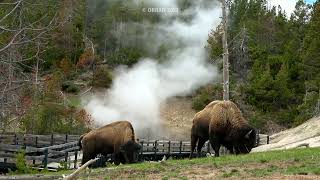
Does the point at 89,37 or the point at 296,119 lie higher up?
the point at 89,37

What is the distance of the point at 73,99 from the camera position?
49062 millimetres

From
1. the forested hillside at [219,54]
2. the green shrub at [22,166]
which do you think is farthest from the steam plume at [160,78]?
the green shrub at [22,166]

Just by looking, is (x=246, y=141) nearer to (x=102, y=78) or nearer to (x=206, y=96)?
(x=206, y=96)

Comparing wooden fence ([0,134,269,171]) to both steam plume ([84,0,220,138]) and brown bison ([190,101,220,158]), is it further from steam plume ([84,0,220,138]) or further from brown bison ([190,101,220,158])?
steam plume ([84,0,220,138])

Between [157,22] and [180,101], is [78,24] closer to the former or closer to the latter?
[157,22]

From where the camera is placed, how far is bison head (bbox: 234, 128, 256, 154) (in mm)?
15273

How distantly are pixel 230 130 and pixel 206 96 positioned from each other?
32.6 meters

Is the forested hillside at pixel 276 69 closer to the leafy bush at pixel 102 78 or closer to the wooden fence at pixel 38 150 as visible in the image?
the leafy bush at pixel 102 78

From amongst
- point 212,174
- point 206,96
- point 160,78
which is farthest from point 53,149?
point 160,78

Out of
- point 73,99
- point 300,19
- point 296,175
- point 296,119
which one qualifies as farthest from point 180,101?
point 296,175

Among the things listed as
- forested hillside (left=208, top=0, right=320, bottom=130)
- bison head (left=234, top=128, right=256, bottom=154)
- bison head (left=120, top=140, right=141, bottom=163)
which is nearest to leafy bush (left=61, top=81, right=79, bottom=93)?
forested hillside (left=208, top=0, right=320, bottom=130)

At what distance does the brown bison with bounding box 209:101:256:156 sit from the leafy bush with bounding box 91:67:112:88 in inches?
1401

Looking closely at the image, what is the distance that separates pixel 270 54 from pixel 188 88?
8.26 m

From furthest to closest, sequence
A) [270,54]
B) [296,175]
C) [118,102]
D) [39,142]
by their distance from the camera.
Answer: [270,54] → [118,102] → [39,142] → [296,175]
